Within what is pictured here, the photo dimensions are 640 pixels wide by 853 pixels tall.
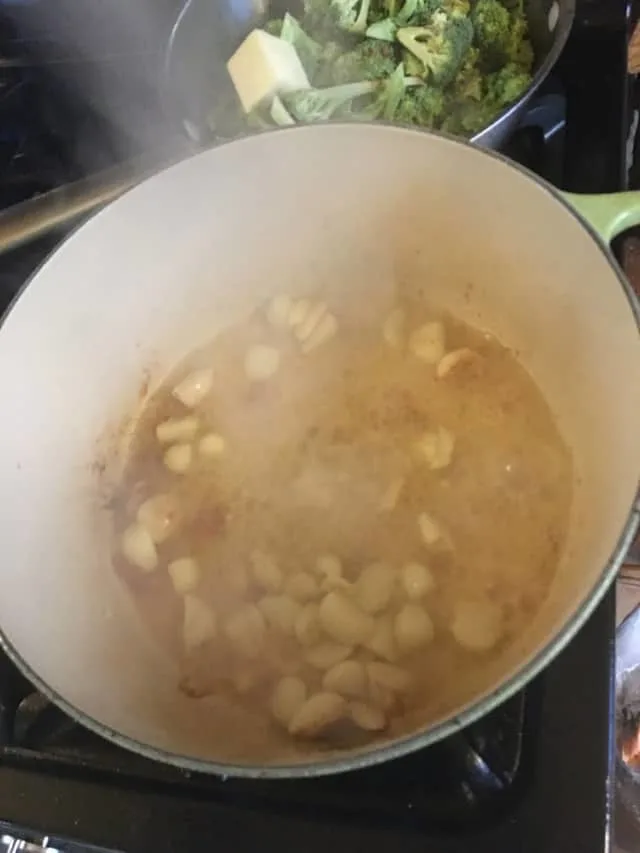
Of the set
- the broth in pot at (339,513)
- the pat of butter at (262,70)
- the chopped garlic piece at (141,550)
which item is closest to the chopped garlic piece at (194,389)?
the broth in pot at (339,513)

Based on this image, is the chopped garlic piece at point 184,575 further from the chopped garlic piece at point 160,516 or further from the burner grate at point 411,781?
the burner grate at point 411,781

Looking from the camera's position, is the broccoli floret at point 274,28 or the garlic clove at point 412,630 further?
the broccoli floret at point 274,28

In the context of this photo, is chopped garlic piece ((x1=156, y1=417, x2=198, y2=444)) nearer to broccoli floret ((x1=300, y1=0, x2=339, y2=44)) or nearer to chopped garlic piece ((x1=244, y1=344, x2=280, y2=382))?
chopped garlic piece ((x1=244, y1=344, x2=280, y2=382))

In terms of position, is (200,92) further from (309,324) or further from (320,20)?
(309,324)

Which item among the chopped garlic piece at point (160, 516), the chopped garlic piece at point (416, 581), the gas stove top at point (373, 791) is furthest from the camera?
the chopped garlic piece at point (160, 516)

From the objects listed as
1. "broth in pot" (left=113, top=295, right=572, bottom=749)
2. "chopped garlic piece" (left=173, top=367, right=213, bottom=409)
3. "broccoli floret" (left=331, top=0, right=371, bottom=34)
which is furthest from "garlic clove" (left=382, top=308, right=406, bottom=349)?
"broccoli floret" (left=331, top=0, right=371, bottom=34)

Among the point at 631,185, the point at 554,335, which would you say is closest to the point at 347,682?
the point at 554,335

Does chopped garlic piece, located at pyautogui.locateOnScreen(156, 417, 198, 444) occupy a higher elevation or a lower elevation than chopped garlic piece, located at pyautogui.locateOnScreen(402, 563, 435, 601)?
higher
